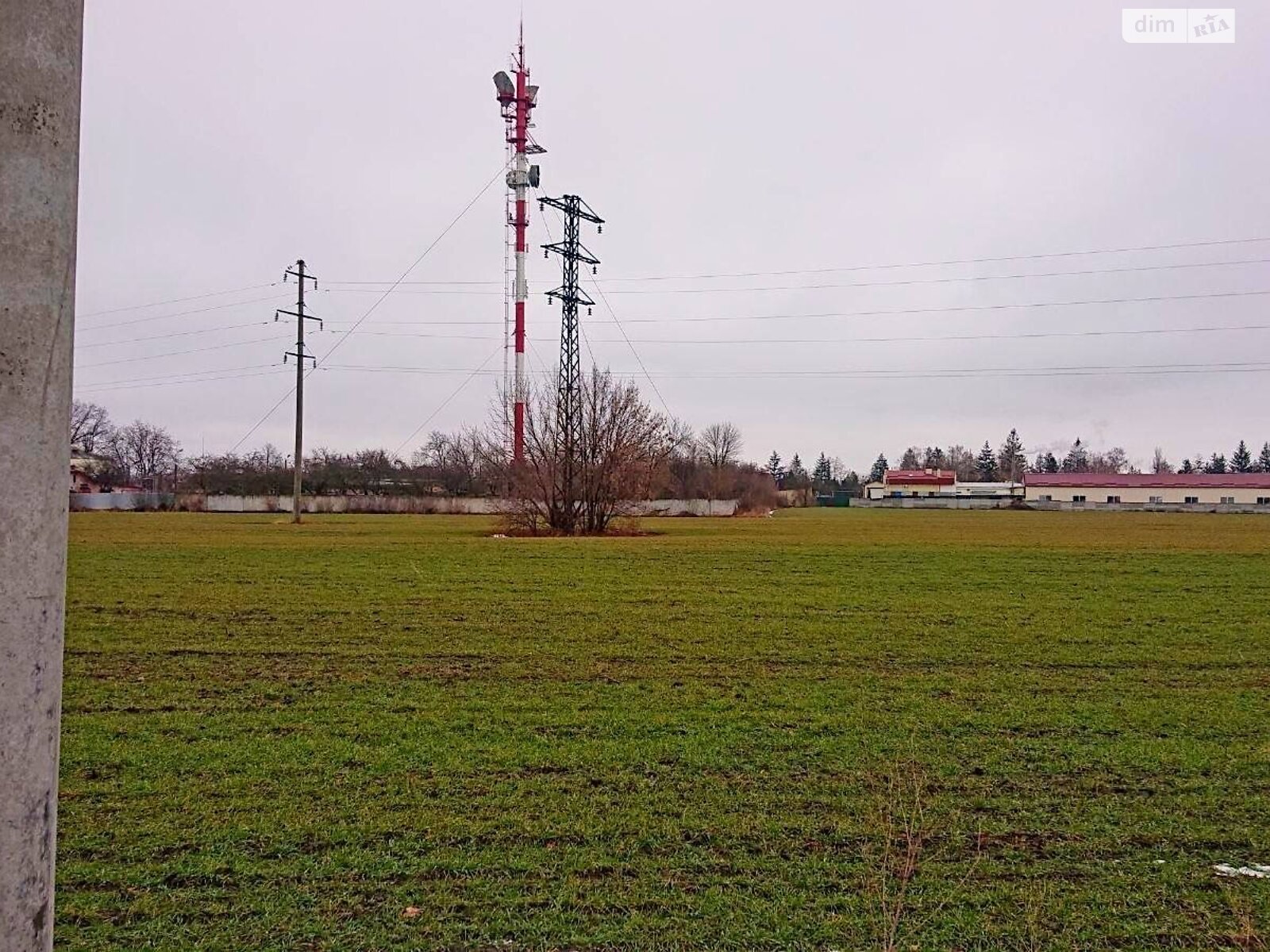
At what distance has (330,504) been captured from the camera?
74.2 m

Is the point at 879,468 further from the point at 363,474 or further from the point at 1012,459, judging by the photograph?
the point at 363,474

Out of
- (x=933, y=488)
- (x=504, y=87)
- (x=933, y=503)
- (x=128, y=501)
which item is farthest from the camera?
(x=933, y=488)

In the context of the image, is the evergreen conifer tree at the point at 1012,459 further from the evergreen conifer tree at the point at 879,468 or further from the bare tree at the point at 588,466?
the bare tree at the point at 588,466

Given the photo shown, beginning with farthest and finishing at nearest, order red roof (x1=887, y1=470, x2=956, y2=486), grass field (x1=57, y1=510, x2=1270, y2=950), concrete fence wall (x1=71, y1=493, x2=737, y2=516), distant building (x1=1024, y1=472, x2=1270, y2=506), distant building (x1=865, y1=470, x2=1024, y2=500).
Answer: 1. red roof (x1=887, y1=470, x2=956, y2=486)
2. distant building (x1=865, y1=470, x2=1024, y2=500)
3. distant building (x1=1024, y1=472, x2=1270, y2=506)
4. concrete fence wall (x1=71, y1=493, x2=737, y2=516)
5. grass field (x1=57, y1=510, x2=1270, y2=950)

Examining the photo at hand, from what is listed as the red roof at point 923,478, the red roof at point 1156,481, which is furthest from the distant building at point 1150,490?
the red roof at point 923,478

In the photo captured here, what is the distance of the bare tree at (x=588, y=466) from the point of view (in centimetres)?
3944

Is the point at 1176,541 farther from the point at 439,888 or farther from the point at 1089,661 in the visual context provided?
the point at 439,888

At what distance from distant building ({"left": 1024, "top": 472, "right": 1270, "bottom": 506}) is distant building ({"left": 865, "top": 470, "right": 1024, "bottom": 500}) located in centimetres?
406

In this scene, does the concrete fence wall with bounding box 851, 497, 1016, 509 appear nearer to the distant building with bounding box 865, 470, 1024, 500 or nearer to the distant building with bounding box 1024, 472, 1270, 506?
the distant building with bounding box 865, 470, 1024, 500

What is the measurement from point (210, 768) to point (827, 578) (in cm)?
1533

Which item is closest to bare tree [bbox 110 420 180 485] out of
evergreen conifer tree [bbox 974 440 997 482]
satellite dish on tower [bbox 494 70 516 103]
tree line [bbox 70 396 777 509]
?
tree line [bbox 70 396 777 509]

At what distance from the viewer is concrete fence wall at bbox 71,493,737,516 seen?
235ft

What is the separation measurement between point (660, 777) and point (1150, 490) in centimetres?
12074

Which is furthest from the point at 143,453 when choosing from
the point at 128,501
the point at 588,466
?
the point at 588,466
